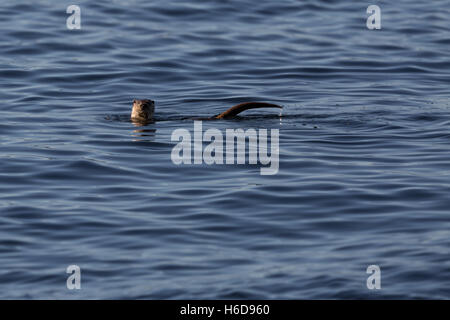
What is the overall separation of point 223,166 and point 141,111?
2.38m

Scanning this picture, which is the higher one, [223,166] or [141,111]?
[141,111]

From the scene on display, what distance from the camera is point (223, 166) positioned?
11.6 metres

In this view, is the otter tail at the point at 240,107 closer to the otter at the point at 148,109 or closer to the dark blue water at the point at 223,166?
the otter at the point at 148,109

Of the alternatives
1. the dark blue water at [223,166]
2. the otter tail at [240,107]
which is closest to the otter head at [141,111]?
the dark blue water at [223,166]

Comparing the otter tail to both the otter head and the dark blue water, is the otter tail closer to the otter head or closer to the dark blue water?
the dark blue water

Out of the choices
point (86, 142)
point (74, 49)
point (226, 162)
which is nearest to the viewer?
point (226, 162)

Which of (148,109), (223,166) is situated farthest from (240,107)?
(223,166)

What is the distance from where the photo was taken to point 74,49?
61.3 feet

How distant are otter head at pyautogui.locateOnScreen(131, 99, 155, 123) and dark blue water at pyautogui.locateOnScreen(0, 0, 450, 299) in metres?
0.18

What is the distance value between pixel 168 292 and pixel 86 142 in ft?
16.6

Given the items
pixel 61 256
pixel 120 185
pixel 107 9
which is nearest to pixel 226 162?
pixel 120 185

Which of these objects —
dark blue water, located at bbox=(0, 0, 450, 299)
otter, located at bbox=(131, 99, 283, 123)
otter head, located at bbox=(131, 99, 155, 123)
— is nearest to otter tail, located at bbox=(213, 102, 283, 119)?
otter, located at bbox=(131, 99, 283, 123)

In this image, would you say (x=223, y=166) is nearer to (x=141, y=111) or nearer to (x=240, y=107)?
(x=240, y=107)
